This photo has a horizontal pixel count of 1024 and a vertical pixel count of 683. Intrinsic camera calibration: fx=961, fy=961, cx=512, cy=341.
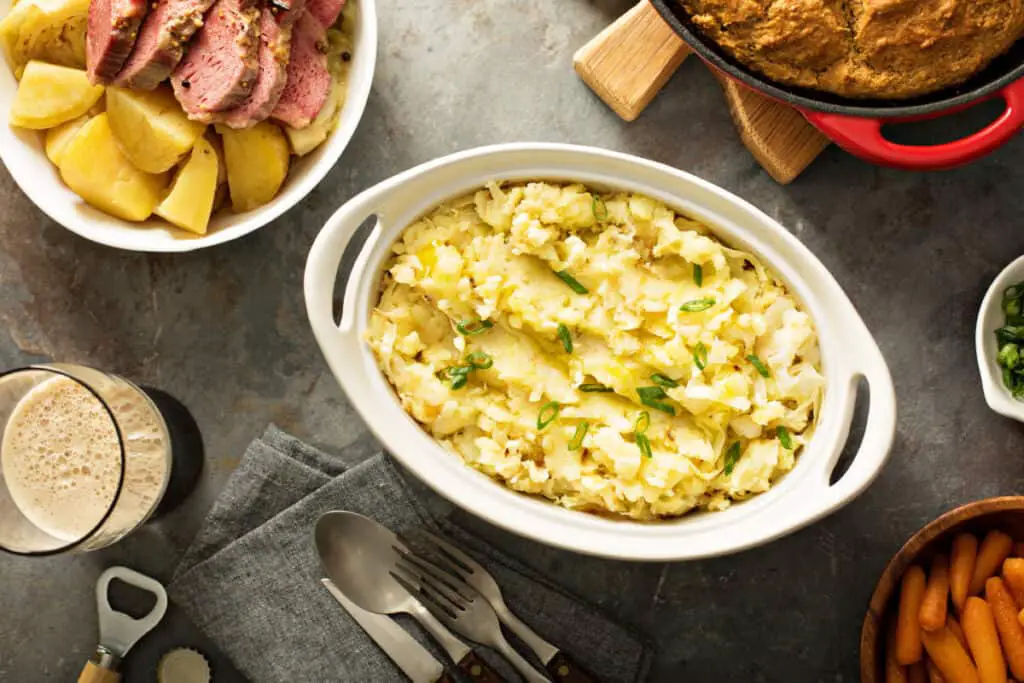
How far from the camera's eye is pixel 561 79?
244 cm

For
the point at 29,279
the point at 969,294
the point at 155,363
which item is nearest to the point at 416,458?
the point at 155,363

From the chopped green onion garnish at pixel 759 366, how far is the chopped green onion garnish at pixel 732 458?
17cm

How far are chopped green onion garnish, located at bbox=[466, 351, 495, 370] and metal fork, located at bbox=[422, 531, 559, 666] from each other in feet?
1.59

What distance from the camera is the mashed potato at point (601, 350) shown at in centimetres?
214

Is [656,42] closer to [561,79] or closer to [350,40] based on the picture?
[561,79]

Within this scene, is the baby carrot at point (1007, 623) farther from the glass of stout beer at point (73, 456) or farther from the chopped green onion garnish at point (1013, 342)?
the glass of stout beer at point (73, 456)

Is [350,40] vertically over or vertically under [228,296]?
over

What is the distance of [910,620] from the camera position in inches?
86.0

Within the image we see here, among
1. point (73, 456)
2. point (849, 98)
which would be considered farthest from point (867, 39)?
point (73, 456)

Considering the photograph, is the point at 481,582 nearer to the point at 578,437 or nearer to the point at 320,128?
the point at 578,437

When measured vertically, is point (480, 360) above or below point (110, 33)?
below

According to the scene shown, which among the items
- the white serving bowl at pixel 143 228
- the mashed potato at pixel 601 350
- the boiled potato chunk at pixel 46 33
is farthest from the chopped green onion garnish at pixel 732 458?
the boiled potato chunk at pixel 46 33

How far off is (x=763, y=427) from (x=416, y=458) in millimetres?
792

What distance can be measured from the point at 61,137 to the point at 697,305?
4.98 ft
